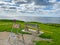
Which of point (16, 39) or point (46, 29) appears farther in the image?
point (46, 29)

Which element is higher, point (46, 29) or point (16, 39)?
point (46, 29)

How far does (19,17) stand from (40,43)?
895 millimetres

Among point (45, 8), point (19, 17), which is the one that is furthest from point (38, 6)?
point (19, 17)

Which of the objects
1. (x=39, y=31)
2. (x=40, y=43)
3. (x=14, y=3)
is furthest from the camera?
(x=14, y=3)

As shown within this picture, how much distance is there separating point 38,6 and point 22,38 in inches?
36.0

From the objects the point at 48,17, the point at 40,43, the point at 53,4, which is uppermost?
the point at 53,4

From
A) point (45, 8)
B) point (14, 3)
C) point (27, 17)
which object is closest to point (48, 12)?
point (45, 8)

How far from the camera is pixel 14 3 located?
14.8ft

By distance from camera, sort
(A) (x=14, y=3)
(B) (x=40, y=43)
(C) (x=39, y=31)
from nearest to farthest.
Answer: (B) (x=40, y=43)
(C) (x=39, y=31)
(A) (x=14, y=3)

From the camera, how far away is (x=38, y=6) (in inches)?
174

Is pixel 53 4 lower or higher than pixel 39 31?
higher

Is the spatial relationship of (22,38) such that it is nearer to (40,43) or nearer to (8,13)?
(40,43)

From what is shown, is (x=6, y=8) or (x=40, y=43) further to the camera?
(x=6, y=8)

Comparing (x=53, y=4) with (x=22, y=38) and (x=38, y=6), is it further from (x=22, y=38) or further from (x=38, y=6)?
(x=22, y=38)
